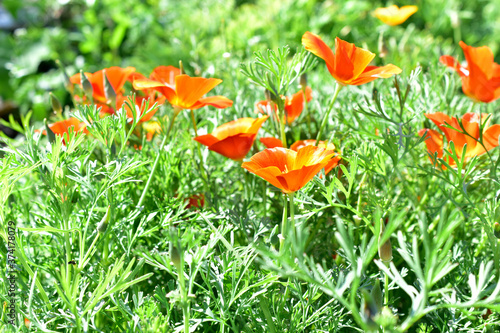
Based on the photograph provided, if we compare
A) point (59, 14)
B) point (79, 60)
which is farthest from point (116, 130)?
point (59, 14)

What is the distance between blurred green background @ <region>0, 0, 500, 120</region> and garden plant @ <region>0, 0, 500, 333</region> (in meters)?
0.60

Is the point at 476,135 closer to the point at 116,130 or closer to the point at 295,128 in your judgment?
the point at 295,128

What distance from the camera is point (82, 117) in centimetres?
62

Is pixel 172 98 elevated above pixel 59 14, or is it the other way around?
pixel 172 98

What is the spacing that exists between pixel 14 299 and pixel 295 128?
19.6 inches

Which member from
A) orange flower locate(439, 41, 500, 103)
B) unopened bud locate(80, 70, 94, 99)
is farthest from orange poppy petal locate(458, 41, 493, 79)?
unopened bud locate(80, 70, 94, 99)

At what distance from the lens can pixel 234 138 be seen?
0.64m

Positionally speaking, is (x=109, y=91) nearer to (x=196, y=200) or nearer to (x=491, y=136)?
(x=196, y=200)

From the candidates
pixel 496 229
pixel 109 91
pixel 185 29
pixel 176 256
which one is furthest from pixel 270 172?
pixel 185 29

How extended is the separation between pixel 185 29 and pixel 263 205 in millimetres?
954

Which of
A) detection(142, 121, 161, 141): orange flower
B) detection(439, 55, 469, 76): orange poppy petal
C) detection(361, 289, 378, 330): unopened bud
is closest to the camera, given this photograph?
detection(361, 289, 378, 330): unopened bud

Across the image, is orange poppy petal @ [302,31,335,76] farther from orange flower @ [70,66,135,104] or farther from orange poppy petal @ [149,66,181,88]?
orange flower @ [70,66,135,104]

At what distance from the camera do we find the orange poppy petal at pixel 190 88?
62 cm

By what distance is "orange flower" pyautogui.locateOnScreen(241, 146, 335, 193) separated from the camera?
0.50m
